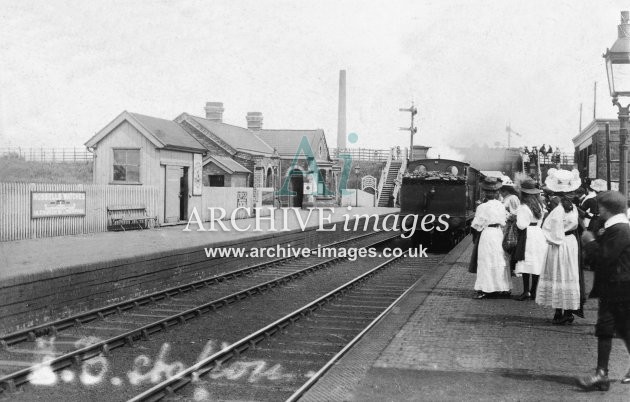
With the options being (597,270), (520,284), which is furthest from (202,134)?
(597,270)

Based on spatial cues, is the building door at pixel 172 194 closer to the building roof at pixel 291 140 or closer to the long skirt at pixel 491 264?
the long skirt at pixel 491 264

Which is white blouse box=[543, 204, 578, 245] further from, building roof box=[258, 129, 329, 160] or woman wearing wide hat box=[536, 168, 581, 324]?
building roof box=[258, 129, 329, 160]

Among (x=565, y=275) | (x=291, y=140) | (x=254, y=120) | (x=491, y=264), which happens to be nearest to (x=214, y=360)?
(x=565, y=275)

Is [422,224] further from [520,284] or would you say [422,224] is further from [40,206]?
[40,206]

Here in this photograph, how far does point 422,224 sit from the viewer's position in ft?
71.3

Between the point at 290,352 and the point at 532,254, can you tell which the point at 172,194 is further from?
the point at 290,352

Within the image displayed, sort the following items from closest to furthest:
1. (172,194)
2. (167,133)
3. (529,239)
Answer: (529,239)
(172,194)
(167,133)

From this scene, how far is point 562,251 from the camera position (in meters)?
8.48

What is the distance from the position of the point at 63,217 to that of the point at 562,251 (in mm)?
14365

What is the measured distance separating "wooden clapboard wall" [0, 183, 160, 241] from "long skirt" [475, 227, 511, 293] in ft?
37.3

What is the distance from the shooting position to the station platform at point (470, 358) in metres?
5.62

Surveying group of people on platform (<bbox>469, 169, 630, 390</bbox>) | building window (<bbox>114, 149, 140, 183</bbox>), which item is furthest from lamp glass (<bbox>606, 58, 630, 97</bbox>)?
Answer: building window (<bbox>114, 149, 140, 183</bbox>)

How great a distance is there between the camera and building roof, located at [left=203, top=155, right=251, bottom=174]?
1345 inches

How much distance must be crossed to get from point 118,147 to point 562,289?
18.8 m
